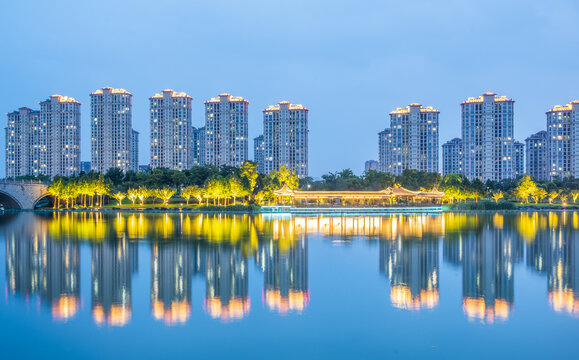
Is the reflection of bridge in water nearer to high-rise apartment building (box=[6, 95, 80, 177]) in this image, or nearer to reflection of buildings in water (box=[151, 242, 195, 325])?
reflection of buildings in water (box=[151, 242, 195, 325])

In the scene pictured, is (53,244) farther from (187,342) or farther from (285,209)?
(285,209)

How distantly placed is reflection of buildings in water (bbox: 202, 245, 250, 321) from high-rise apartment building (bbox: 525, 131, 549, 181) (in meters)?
151

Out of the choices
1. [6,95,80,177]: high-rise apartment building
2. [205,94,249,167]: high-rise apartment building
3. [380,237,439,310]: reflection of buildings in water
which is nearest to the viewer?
[380,237,439,310]: reflection of buildings in water

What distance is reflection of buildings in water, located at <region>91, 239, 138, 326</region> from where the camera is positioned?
12617 millimetres

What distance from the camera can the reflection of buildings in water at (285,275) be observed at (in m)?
13.9

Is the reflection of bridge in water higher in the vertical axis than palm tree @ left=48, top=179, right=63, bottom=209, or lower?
lower

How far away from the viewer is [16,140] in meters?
130

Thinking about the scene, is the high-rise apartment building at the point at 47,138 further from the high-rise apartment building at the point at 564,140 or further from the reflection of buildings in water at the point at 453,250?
the high-rise apartment building at the point at 564,140

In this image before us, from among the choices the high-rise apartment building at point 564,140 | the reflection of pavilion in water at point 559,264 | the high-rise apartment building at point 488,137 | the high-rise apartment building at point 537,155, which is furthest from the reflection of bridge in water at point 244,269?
the high-rise apartment building at point 537,155

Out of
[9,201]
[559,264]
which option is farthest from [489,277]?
[9,201]

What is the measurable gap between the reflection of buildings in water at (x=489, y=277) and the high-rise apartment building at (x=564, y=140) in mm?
113853

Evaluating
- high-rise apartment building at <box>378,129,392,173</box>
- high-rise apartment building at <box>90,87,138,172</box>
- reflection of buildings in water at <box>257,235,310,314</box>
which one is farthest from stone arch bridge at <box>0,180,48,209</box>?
high-rise apartment building at <box>378,129,392,173</box>

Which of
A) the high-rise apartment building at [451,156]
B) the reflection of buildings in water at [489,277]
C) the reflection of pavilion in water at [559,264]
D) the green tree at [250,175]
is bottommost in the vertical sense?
the reflection of pavilion in water at [559,264]

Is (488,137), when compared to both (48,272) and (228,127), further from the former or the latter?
(48,272)
